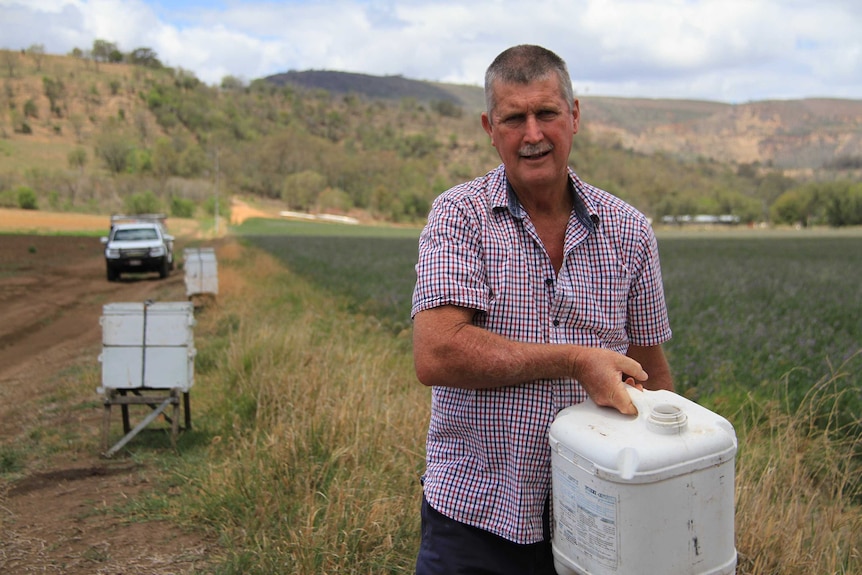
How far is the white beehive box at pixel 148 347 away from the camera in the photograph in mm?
6176

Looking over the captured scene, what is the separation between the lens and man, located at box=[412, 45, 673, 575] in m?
2.04

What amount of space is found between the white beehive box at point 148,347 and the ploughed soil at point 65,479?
526 mm

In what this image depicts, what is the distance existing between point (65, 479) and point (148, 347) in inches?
45.1

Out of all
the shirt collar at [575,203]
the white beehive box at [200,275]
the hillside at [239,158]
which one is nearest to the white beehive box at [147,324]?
the shirt collar at [575,203]

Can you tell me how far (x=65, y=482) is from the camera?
551 centimetres

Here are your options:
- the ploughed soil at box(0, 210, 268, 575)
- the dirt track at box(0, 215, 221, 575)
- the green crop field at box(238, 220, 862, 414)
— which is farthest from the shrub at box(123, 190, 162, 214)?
the ploughed soil at box(0, 210, 268, 575)

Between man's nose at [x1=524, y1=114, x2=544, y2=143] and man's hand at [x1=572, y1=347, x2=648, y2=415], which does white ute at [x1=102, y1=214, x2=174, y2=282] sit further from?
man's hand at [x1=572, y1=347, x2=648, y2=415]

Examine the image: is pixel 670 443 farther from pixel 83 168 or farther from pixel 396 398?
pixel 83 168

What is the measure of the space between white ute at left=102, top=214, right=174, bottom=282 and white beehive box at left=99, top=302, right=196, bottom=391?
15.9 meters

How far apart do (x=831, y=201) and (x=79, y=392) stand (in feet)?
406

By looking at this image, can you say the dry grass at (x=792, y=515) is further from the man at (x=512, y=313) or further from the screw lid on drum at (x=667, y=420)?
the screw lid on drum at (x=667, y=420)

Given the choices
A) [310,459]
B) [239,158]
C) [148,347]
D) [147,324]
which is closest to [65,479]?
[148,347]

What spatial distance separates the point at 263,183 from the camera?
385ft

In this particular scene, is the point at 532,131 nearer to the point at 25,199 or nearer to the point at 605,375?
the point at 605,375
